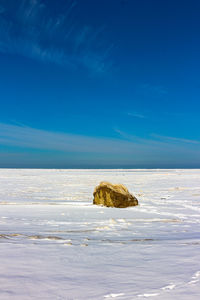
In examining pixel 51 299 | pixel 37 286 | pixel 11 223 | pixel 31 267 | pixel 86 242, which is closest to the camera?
pixel 51 299

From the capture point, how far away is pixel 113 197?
938 cm

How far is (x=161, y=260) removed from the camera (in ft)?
11.7

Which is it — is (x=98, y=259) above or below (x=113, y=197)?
below

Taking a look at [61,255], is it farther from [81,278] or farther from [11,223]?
[11,223]

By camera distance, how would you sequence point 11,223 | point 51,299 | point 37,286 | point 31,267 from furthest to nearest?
point 11,223 → point 31,267 → point 37,286 → point 51,299

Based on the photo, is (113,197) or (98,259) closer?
(98,259)

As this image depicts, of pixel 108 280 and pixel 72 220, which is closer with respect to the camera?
pixel 108 280

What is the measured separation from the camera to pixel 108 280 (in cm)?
282

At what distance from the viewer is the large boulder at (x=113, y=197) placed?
9.36 m

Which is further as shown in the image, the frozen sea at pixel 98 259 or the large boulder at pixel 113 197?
the large boulder at pixel 113 197

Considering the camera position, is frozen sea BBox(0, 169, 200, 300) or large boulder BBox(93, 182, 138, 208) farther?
large boulder BBox(93, 182, 138, 208)

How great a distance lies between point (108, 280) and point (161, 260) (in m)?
1.11

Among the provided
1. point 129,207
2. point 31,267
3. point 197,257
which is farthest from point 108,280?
point 129,207

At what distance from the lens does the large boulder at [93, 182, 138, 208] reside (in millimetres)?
9359
